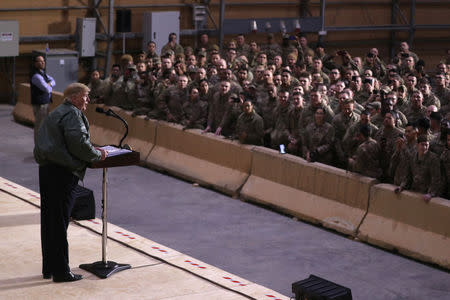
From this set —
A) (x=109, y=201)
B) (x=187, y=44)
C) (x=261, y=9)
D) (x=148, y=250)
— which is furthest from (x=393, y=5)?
(x=148, y=250)

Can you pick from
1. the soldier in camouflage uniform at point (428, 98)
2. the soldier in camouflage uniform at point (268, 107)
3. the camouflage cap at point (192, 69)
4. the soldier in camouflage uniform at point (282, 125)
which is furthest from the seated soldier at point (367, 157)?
the camouflage cap at point (192, 69)

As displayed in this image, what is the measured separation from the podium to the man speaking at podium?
0.43 ft

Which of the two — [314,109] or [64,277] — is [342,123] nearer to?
[314,109]

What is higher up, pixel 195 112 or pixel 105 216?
pixel 195 112

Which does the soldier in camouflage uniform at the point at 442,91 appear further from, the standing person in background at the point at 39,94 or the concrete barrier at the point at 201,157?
the standing person in background at the point at 39,94

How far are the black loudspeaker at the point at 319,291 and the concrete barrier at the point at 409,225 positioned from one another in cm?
324

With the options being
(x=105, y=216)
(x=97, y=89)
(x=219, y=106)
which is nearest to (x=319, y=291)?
(x=105, y=216)

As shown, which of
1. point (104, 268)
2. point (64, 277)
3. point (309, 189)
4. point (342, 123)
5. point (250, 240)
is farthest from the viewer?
point (342, 123)

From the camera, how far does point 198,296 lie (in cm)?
923

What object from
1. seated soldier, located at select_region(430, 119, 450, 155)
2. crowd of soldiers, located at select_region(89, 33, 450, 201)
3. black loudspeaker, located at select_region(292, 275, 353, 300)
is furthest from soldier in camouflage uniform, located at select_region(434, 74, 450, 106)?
black loudspeaker, located at select_region(292, 275, 353, 300)

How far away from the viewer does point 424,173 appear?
11883 mm

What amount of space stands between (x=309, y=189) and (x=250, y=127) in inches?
75.4

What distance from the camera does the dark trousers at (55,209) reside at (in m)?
9.06

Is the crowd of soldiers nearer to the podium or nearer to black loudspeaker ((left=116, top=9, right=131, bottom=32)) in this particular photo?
black loudspeaker ((left=116, top=9, right=131, bottom=32))
